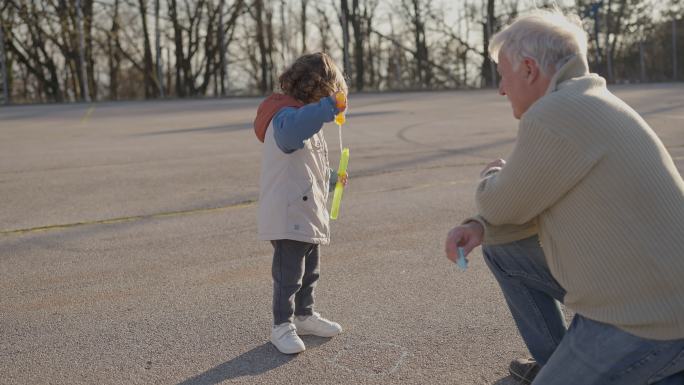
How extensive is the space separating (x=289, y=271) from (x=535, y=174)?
165cm

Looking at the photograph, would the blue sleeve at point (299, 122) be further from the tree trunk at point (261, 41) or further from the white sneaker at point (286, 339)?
the tree trunk at point (261, 41)

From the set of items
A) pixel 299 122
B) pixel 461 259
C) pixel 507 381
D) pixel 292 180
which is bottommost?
pixel 507 381

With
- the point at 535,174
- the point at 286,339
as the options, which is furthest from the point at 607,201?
the point at 286,339

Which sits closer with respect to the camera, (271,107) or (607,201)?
(607,201)

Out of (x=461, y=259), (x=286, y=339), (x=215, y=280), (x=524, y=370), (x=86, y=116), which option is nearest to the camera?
(x=461, y=259)

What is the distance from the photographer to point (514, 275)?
2.80 meters

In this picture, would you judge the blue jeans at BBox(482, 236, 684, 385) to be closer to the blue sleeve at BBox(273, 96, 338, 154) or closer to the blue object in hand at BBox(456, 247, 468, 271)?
the blue object in hand at BBox(456, 247, 468, 271)

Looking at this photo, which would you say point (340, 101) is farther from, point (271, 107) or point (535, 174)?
point (535, 174)

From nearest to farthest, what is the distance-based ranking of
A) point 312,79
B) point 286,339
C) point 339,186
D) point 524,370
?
1. point 524,370
2. point 312,79
3. point 286,339
4. point 339,186

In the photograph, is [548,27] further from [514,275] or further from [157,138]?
[157,138]

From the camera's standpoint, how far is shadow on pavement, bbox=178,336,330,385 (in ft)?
10.7

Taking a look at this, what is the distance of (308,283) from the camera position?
3818 millimetres

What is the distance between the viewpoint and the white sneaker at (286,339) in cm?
353

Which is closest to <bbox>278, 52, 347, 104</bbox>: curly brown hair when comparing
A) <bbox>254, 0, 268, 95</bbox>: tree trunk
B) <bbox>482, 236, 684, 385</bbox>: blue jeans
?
<bbox>482, 236, 684, 385</bbox>: blue jeans
